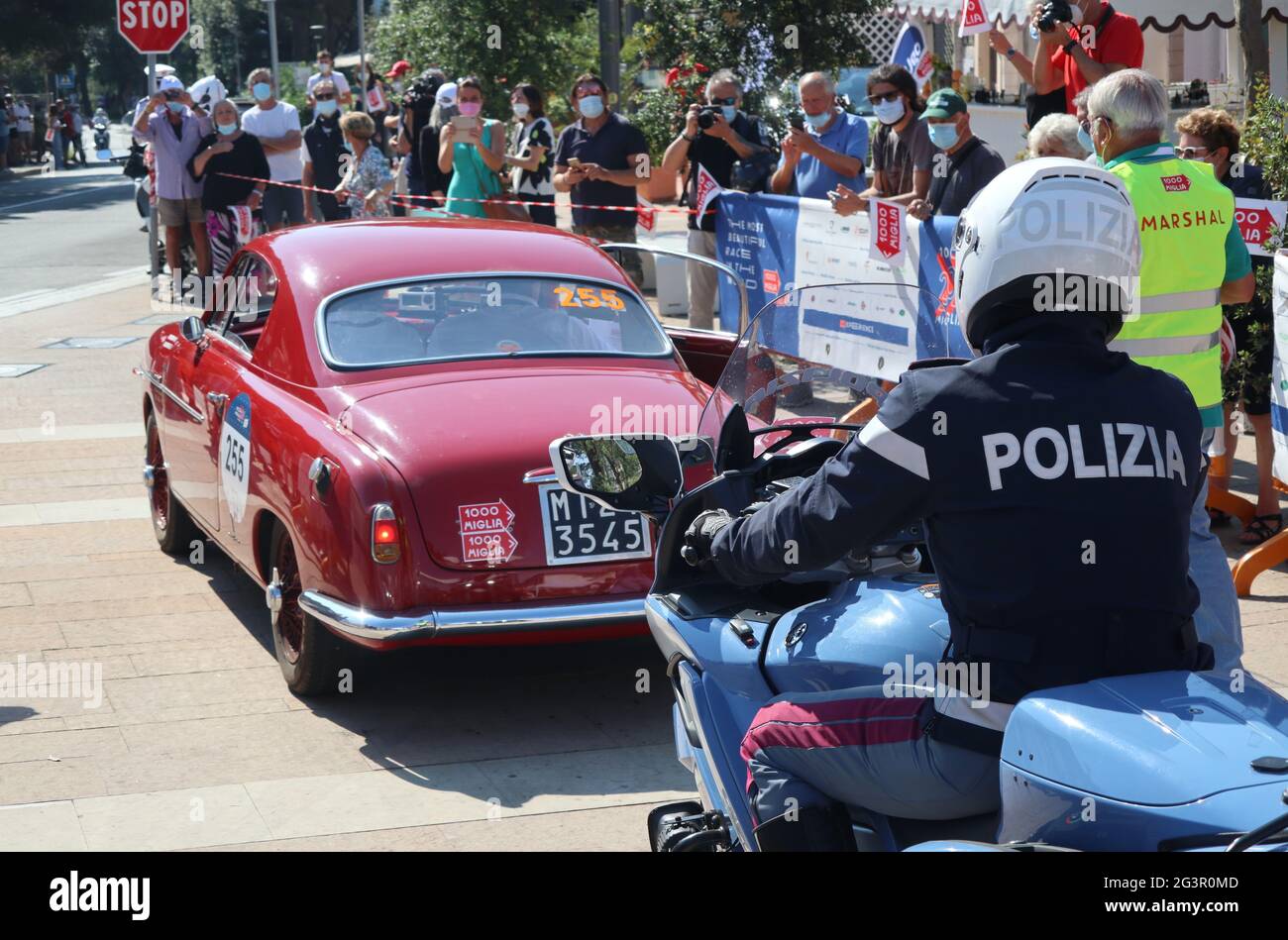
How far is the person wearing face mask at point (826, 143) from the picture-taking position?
1053cm

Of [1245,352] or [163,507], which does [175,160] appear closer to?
[163,507]

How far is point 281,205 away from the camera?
54.9ft

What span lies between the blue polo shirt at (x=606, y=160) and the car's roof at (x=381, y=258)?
5322 millimetres

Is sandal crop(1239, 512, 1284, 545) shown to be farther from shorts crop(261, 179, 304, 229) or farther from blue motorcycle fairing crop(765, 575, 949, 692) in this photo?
shorts crop(261, 179, 304, 229)

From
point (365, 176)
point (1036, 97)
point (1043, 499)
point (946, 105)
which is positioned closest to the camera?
point (1043, 499)

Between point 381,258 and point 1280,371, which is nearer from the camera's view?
point 381,258

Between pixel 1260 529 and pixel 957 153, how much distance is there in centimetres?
276

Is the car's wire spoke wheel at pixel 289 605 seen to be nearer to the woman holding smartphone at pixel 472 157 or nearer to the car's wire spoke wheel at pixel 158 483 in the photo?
the car's wire spoke wheel at pixel 158 483

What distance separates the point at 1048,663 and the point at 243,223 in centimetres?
1439

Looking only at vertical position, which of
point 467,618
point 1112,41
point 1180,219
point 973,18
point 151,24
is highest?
point 151,24

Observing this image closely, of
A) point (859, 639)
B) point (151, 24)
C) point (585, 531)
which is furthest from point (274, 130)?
point (859, 639)

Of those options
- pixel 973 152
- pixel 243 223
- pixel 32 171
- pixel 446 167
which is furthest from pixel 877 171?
pixel 32 171

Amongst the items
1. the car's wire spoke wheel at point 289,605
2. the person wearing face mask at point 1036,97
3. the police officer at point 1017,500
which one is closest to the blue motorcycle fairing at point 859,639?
the police officer at point 1017,500

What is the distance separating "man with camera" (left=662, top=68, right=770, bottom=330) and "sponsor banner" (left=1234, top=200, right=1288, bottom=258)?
15.2ft
